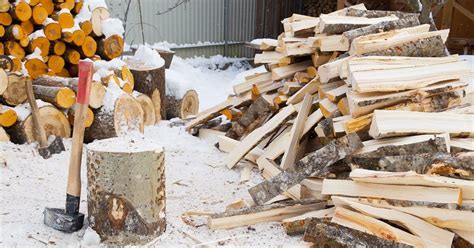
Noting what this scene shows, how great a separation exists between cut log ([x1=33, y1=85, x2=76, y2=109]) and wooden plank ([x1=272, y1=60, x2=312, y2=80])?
2.44 meters

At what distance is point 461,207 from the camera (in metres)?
3.04

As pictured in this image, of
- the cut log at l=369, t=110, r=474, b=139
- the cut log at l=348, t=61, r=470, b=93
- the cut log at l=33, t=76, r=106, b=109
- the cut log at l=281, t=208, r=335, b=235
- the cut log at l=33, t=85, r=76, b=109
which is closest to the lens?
the cut log at l=281, t=208, r=335, b=235

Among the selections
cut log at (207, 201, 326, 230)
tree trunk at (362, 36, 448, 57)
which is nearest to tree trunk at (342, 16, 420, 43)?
tree trunk at (362, 36, 448, 57)

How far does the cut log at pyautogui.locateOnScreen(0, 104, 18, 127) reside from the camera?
15.9 feet

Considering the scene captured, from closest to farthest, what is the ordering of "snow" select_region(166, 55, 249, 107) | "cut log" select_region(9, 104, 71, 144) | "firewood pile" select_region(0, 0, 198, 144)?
"cut log" select_region(9, 104, 71, 144), "firewood pile" select_region(0, 0, 198, 144), "snow" select_region(166, 55, 249, 107)

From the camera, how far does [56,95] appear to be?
205 inches

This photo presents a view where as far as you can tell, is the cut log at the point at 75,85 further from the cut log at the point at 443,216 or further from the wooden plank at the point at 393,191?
the cut log at the point at 443,216

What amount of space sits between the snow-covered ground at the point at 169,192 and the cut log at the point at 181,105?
1.89 ft

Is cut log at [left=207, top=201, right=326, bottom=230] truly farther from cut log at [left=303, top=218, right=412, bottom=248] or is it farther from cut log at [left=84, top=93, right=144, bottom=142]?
cut log at [left=84, top=93, right=144, bottom=142]

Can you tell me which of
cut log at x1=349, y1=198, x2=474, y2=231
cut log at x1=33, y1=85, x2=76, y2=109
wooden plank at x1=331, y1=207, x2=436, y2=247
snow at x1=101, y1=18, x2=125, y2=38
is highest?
snow at x1=101, y1=18, x2=125, y2=38

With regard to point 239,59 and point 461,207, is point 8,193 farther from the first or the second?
point 239,59

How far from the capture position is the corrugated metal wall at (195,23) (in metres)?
9.80

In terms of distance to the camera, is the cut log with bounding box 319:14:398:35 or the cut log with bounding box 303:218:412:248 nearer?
the cut log with bounding box 303:218:412:248

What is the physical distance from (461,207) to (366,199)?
611mm
